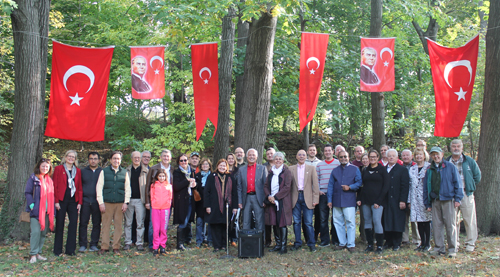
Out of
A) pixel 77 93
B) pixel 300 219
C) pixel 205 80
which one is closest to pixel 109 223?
pixel 77 93

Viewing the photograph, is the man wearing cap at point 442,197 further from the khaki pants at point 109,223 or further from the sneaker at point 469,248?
the khaki pants at point 109,223

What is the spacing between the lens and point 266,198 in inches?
276

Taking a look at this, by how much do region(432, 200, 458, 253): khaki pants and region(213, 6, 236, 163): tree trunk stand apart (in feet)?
18.7

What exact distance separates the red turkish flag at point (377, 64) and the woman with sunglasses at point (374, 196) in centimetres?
181

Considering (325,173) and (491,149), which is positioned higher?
(491,149)

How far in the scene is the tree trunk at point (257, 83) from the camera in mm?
8188

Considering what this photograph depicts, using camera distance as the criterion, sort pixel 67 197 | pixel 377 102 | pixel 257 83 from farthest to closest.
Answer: pixel 377 102 < pixel 257 83 < pixel 67 197

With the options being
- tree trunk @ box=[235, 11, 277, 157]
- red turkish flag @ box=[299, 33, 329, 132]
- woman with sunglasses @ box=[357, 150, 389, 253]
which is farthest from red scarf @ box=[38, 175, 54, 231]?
woman with sunglasses @ box=[357, 150, 389, 253]

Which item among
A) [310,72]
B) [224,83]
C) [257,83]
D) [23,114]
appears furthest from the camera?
[224,83]

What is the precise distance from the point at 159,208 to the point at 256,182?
1.79m

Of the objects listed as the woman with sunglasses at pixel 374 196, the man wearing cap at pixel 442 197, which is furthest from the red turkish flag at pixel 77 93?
Result: the man wearing cap at pixel 442 197

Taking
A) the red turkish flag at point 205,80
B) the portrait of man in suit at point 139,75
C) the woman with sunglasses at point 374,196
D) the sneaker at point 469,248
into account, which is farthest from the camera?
the red turkish flag at point 205,80

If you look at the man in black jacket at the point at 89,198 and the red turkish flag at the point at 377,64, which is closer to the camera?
the man in black jacket at the point at 89,198

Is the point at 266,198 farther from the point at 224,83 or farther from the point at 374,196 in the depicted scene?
the point at 224,83
